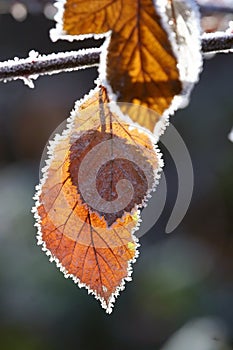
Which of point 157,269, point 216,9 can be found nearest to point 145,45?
point 216,9

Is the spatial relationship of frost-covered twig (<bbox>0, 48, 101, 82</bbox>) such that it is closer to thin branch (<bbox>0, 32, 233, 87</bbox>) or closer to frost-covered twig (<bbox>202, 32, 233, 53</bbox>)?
thin branch (<bbox>0, 32, 233, 87</bbox>)

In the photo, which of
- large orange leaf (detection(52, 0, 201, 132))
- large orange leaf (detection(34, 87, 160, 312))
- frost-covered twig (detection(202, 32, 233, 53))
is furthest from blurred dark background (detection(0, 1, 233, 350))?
large orange leaf (detection(52, 0, 201, 132))

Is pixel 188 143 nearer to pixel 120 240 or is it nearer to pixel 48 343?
pixel 48 343

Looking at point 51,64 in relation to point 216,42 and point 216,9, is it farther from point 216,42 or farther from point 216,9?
point 216,9

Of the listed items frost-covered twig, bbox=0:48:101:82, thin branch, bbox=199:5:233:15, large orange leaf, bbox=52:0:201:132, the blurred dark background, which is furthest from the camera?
the blurred dark background

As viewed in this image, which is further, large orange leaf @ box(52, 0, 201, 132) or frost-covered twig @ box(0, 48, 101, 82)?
frost-covered twig @ box(0, 48, 101, 82)

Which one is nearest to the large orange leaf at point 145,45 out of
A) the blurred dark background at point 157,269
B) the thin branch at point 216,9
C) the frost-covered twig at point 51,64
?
the frost-covered twig at point 51,64
